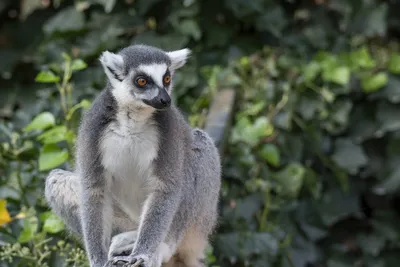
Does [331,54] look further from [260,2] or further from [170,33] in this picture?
[170,33]

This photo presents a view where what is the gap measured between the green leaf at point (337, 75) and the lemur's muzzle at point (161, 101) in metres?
3.51

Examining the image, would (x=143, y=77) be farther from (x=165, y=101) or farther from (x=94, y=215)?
(x=94, y=215)

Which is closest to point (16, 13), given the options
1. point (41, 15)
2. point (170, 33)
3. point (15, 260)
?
point (41, 15)

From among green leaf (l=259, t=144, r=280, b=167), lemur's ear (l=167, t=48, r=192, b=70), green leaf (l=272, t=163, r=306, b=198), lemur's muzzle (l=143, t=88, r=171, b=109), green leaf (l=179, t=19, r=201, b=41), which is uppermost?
lemur's ear (l=167, t=48, r=192, b=70)

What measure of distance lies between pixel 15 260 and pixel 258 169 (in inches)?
93.6

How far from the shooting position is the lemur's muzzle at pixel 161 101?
3965 millimetres

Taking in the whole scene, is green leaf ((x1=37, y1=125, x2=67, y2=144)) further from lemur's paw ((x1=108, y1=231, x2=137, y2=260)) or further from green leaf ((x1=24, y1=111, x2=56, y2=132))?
lemur's paw ((x1=108, y1=231, x2=137, y2=260))

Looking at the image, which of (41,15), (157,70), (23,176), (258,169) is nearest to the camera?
(157,70)

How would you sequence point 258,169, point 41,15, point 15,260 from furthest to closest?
point 41,15 → point 258,169 → point 15,260

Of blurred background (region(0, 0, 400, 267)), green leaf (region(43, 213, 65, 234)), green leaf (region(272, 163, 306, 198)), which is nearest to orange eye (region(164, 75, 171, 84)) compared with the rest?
green leaf (region(43, 213, 65, 234))

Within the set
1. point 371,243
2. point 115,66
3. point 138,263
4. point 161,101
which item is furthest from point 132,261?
point 371,243

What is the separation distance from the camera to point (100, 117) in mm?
4086

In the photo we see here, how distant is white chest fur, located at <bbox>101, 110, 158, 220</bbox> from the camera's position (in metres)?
4.07

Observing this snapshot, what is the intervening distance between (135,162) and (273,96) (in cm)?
299
